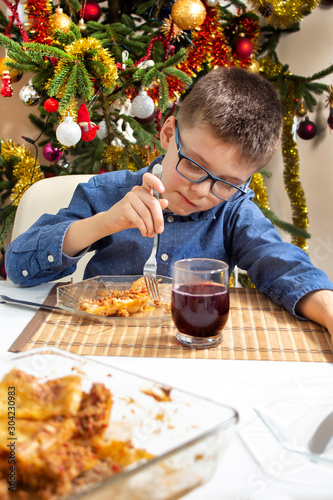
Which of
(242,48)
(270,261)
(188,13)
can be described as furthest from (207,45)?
(270,261)

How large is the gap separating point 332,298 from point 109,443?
597 millimetres

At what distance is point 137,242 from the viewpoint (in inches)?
48.8

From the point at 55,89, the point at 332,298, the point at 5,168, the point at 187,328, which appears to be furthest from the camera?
the point at 5,168

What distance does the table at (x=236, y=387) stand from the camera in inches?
14.6

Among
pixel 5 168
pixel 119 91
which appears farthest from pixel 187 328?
pixel 5 168

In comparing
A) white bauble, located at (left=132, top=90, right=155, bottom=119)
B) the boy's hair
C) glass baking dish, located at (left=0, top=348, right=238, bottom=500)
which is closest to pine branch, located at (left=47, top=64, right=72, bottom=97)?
white bauble, located at (left=132, top=90, right=155, bottom=119)

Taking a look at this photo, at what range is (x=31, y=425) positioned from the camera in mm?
371

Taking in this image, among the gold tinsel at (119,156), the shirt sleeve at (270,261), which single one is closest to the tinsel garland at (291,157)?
the gold tinsel at (119,156)

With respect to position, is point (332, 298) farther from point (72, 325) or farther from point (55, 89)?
point (55, 89)

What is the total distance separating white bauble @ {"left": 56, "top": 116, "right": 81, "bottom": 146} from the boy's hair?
50 cm

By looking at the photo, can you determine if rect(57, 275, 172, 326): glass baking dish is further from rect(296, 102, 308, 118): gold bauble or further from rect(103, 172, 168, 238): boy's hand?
rect(296, 102, 308, 118): gold bauble

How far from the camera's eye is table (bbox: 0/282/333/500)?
1.21ft

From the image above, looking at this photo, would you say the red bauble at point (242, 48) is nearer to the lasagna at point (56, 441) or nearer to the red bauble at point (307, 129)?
the red bauble at point (307, 129)

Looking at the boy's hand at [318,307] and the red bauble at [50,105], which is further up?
the boy's hand at [318,307]
